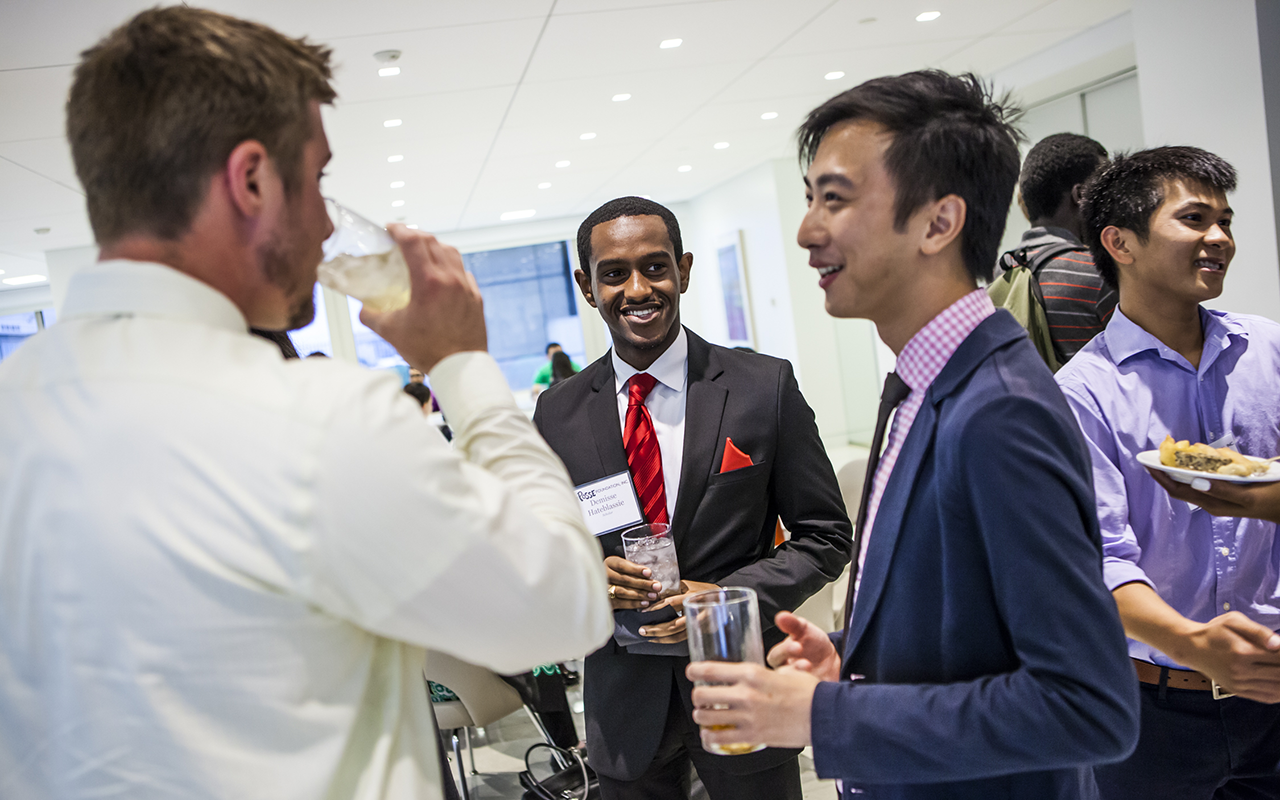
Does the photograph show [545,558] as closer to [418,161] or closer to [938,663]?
[938,663]

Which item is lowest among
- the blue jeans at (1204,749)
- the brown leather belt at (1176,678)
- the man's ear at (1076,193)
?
the blue jeans at (1204,749)

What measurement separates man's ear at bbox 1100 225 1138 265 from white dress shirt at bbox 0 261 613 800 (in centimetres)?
156

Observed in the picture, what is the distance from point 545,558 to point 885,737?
0.45 metres

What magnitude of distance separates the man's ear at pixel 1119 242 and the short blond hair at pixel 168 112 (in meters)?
1.68

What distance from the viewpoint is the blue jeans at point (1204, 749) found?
1.56 metres

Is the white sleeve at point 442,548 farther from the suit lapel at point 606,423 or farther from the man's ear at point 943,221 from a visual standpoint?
the suit lapel at point 606,423

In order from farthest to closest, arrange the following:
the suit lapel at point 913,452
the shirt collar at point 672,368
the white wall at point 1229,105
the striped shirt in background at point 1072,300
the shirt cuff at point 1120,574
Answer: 1. the white wall at point 1229,105
2. the striped shirt in background at point 1072,300
3. the shirt collar at point 672,368
4. the shirt cuff at point 1120,574
5. the suit lapel at point 913,452

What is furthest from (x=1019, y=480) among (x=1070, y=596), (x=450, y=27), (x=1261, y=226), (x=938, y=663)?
(x=1261, y=226)

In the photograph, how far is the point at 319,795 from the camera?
0.74 meters

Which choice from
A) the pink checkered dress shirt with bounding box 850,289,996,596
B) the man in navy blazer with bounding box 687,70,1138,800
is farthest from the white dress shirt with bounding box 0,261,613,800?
the pink checkered dress shirt with bounding box 850,289,996,596

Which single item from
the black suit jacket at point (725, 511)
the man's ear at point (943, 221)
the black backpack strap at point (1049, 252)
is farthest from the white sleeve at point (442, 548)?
the black backpack strap at point (1049, 252)

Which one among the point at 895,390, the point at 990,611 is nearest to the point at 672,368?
the point at 895,390

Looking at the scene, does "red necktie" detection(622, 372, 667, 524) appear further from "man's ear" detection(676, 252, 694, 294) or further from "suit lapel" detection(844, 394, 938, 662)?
"suit lapel" detection(844, 394, 938, 662)

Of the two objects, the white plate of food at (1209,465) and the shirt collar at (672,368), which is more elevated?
Result: the shirt collar at (672,368)
